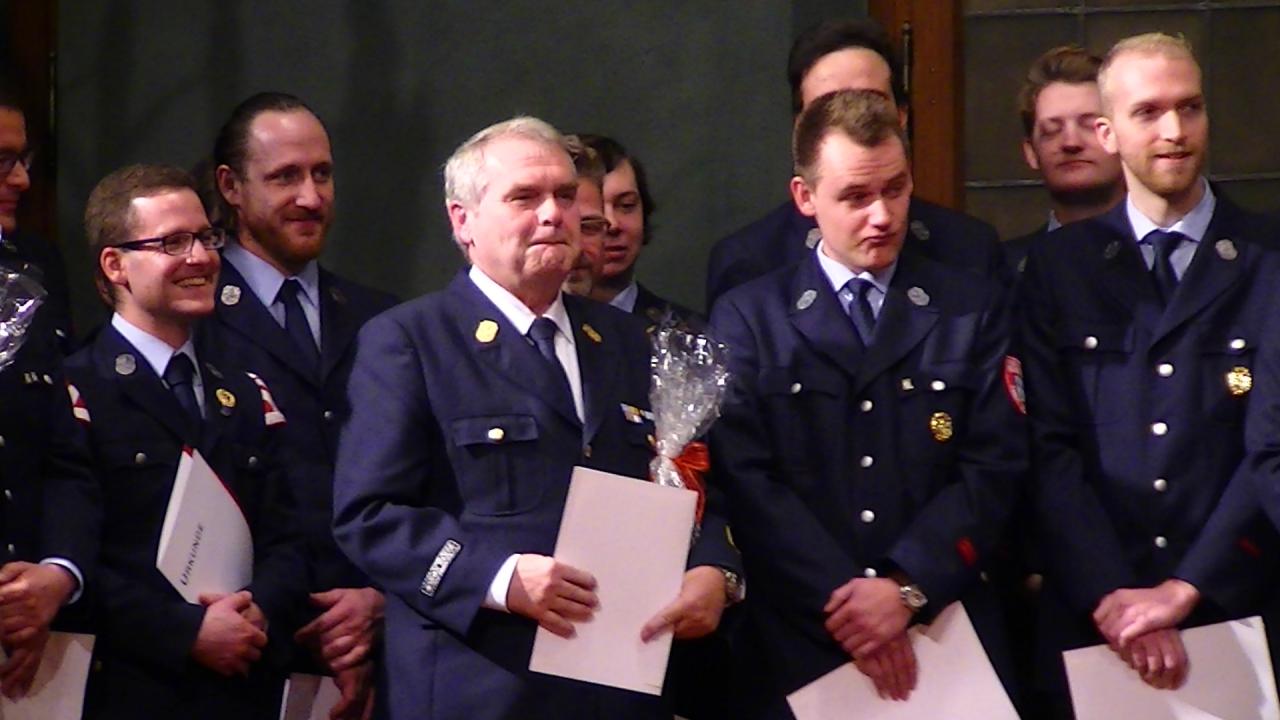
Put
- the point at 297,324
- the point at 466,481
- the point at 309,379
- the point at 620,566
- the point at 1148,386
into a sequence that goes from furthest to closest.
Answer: the point at 297,324, the point at 309,379, the point at 1148,386, the point at 466,481, the point at 620,566

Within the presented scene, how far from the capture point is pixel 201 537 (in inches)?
140

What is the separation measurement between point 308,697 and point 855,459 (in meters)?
1.14

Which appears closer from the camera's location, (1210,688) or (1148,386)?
(1210,688)

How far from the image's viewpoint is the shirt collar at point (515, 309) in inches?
136

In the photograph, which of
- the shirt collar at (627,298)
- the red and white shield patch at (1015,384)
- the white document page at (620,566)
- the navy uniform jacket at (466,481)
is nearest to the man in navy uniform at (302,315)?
the navy uniform jacket at (466,481)

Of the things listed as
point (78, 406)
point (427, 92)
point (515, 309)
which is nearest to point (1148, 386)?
point (515, 309)

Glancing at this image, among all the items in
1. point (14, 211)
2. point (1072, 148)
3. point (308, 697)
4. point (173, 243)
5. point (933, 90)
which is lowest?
point (308, 697)

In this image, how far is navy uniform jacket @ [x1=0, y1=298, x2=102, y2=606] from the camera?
346cm

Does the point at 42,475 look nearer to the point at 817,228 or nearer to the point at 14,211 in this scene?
the point at 14,211

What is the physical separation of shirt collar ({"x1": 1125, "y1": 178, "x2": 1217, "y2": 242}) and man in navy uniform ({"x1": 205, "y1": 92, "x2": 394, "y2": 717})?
157 cm

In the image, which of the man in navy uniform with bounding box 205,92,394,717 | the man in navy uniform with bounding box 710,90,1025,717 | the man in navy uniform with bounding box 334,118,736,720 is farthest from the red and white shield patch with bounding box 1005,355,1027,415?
the man in navy uniform with bounding box 205,92,394,717

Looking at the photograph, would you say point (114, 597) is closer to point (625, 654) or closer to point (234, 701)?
point (234, 701)

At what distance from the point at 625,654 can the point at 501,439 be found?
1.39ft

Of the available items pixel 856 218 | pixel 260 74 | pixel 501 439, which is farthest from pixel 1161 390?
pixel 260 74
